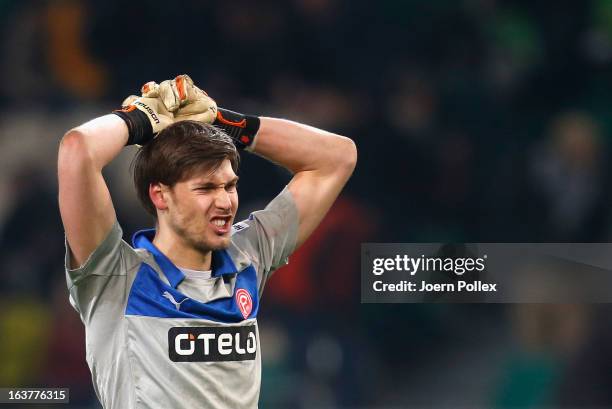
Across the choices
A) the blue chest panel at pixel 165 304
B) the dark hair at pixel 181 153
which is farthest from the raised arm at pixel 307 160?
the blue chest panel at pixel 165 304

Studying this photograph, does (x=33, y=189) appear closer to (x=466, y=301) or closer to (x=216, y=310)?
(x=466, y=301)

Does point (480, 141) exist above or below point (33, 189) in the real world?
above

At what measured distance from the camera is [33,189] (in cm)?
400

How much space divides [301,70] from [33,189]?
1.13 metres

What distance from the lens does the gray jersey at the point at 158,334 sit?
6.65 feet

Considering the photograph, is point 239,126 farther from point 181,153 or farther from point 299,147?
point 181,153

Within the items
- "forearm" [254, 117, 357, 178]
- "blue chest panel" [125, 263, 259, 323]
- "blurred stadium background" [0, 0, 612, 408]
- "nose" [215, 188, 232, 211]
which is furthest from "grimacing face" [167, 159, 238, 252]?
"blurred stadium background" [0, 0, 612, 408]

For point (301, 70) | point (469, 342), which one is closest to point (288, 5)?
point (301, 70)

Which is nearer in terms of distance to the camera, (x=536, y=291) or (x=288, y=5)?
(x=536, y=291)

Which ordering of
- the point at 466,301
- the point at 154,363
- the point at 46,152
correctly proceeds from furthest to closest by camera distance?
the point at 46,152 < the point at 466,301 < the point at 154,363

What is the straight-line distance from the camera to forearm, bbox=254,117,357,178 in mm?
2379

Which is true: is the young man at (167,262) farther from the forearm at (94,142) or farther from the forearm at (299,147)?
the forearm at (299,147)

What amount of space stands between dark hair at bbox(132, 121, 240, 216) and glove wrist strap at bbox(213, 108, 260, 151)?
135 mm

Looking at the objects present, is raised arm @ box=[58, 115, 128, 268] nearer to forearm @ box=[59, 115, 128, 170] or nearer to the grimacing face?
forearm @ box=[59, 115, 128, 170]
